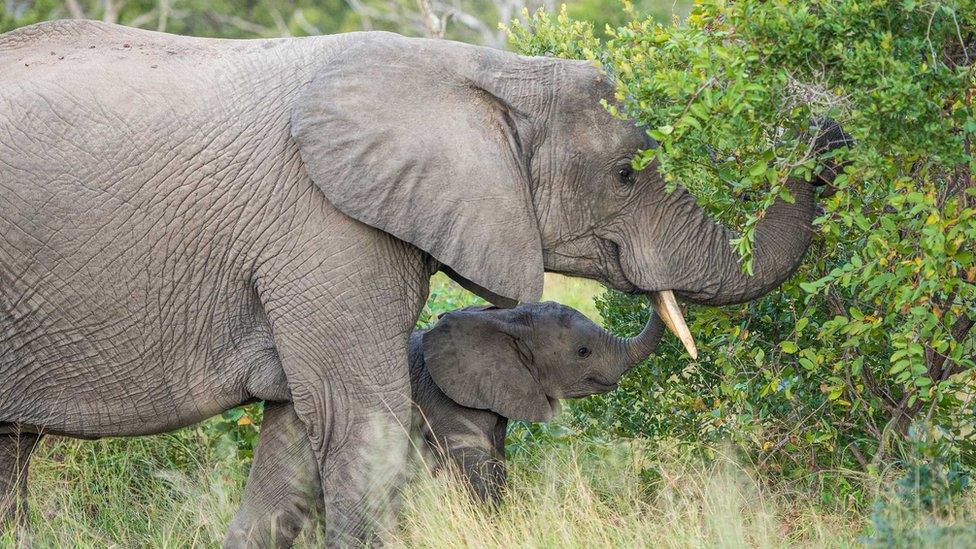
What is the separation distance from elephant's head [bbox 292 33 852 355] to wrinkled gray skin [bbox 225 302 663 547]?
2.30ft

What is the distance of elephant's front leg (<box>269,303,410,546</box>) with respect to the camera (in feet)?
16.7

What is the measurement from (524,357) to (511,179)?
145 centimetres

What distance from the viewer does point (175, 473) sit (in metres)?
6.49

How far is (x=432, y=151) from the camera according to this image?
506cm

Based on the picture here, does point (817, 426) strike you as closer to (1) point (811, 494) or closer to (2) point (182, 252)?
(1) point (811, 494)

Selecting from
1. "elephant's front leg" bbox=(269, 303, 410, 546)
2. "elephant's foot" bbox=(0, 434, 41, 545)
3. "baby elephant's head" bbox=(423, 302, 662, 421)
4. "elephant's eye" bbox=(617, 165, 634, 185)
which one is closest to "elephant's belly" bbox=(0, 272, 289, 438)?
"elephant's front leg" bbox=(269, 303, 410, 546)

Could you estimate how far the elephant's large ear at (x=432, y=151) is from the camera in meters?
5.00

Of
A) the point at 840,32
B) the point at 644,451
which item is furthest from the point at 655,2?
the point at 840,32

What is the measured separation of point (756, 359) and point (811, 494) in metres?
0.73

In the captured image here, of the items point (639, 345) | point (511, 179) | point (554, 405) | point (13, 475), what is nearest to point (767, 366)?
point (639, 345)

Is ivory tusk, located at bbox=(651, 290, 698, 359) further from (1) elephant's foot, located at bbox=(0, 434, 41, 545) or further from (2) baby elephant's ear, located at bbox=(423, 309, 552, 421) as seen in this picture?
(1) elephant's foot, located at bbox=(0, 434, 41, 545)

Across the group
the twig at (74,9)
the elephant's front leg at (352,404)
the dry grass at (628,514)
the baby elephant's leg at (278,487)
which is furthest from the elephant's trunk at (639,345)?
the twig at (74,9)

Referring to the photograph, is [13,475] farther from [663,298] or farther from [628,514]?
[663,298]

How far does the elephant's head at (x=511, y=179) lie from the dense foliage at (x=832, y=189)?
0.59 feet
